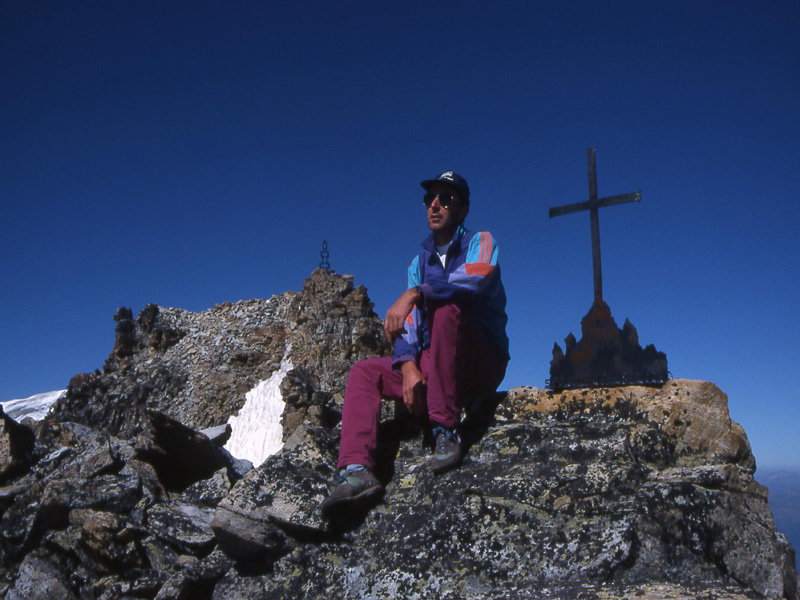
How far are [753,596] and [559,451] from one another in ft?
3.53

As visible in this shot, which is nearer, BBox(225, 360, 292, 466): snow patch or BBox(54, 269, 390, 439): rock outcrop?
BBox(225, 360, 292, 466): snow patch

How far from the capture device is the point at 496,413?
388 cm

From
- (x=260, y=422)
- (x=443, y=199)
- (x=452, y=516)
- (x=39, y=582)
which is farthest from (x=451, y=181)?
(x=260, y=422)

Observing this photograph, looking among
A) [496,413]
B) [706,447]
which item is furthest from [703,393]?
[496,413]

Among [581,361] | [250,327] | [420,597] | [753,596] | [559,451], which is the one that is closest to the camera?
[753,596]

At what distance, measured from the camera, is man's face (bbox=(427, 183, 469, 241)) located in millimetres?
3957

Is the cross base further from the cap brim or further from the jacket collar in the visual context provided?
the cap brim

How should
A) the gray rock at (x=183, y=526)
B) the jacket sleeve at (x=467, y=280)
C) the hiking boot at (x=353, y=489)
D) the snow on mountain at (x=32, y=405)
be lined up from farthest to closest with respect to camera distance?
the snow on mountain at (x=32, y=405) → the gray rock at (x=183, y=526) → the jacket sleeve at (x=467, y=280) → the hiking boot at (x=353, y=489)

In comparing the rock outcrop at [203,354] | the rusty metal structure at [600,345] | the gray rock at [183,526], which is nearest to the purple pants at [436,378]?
the gray rock at [183,526]

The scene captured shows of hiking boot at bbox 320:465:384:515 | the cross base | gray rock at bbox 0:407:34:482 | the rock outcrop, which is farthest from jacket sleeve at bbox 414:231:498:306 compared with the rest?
the cross base

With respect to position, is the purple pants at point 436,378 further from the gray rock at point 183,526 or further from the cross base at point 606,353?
the cross base at point 606,353

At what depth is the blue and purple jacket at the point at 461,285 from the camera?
3.52 meters

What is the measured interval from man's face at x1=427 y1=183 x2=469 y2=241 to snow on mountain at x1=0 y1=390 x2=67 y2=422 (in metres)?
14.1

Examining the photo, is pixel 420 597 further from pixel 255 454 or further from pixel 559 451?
pixel 255 454
